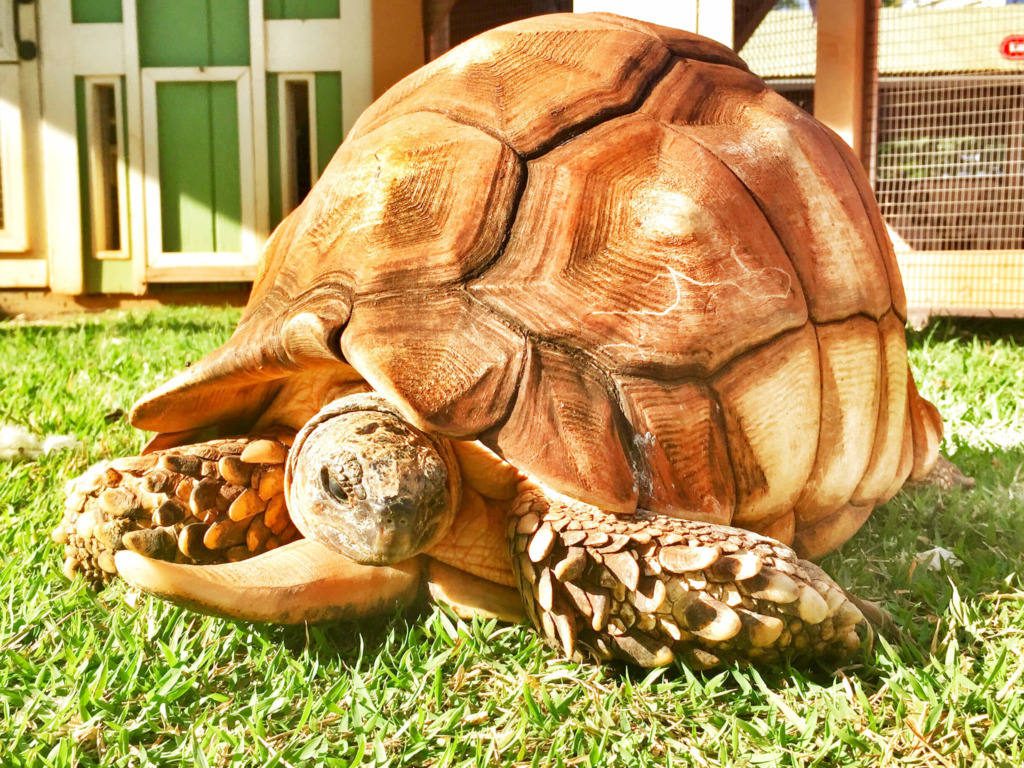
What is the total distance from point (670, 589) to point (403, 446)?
1.62ft

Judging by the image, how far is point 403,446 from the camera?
1532mm

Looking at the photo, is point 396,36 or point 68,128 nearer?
point 396,36

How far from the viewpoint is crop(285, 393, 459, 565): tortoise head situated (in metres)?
1.46

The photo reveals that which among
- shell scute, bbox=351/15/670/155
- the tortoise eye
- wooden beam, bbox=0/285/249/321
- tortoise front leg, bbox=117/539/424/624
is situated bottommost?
wooden beam, bbox=0/285/249/321

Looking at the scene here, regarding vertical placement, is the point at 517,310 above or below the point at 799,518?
above

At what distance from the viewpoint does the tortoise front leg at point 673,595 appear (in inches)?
56.9

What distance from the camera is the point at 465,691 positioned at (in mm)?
1472

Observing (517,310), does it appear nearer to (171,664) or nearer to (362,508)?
(362,508)

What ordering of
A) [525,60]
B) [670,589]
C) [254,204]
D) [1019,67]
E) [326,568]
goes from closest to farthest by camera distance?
1. [670,589]
2. [326,568]
3. [525,60]
4. [1019,67]
5. [254,204]

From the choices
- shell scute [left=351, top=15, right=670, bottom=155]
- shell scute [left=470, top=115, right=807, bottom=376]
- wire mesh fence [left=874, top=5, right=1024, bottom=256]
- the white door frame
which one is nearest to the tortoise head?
shell scute [left=470, top=115, right=807, bottom=376]

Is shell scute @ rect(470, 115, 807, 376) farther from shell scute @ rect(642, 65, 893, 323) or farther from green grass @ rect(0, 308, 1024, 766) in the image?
green grass @ rect(0, 308, 1024, 766)

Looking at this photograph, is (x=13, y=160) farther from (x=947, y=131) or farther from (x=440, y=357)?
(x=440, y=357)

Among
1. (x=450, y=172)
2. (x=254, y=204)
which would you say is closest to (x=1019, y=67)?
(x=254, y=204)

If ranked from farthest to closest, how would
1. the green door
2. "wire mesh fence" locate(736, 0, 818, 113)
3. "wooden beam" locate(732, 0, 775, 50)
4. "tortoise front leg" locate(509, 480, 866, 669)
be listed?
"wire mesh fence" locate(736, 0, 818, 113), the green door, "wooden beam" locate(732, 0, 775, 50), "tortoise front leg" locate(509, 480, 866, 669)
